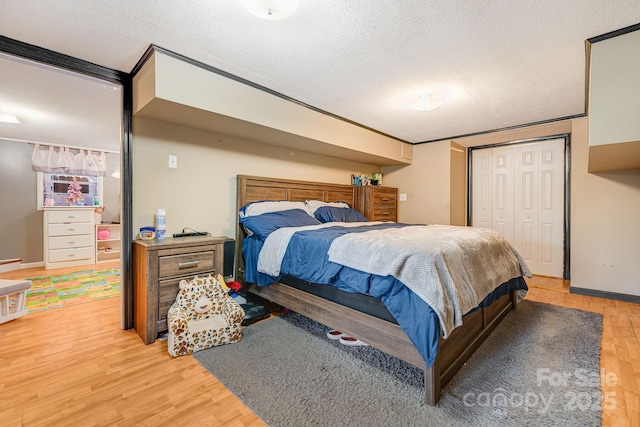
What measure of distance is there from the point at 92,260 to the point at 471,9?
6.25 metres

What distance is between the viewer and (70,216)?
484cm

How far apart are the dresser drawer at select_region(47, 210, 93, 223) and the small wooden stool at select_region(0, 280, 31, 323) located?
8.48ft

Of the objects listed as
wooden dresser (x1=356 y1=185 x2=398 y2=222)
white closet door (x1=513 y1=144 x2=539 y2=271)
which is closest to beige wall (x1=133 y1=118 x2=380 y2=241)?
wooden dresser (x1=356 y1=185 x2=398 y2=222)

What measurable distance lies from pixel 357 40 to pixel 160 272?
85.8 inches

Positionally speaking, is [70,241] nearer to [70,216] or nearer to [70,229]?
[70,229]

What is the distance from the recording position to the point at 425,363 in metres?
1.49

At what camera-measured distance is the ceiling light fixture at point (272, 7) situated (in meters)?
1.46

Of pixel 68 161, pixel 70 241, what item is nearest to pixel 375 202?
pixel 70 241

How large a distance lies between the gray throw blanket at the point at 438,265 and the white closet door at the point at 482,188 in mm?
2772

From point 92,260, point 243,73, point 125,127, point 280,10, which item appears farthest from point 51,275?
point 280,10

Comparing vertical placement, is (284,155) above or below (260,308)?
above

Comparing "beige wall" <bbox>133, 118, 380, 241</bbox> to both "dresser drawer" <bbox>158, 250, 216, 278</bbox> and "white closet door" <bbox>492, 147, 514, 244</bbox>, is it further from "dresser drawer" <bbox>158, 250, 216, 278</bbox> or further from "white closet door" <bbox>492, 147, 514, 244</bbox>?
"white closet door" <bbox>492, 147, 514, 244</bbox>

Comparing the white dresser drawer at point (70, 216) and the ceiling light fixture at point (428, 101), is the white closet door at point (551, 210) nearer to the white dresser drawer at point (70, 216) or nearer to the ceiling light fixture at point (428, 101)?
→ the ceiling light fixture at point (428, 101)

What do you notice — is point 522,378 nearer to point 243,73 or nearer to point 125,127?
point 243,73
